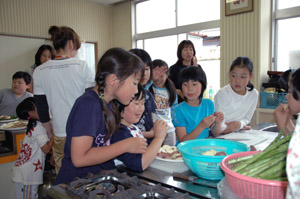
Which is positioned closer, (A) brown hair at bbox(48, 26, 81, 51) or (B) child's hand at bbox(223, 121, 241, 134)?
(B) child's hand at bbox(223, 121, 241, 134)

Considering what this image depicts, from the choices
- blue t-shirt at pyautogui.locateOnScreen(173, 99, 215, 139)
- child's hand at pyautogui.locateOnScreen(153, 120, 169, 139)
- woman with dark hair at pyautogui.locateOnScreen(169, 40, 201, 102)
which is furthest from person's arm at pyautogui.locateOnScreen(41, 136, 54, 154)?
woman with dark hair at pyautogui.locateOnScreen(169, 40, 201, 102)

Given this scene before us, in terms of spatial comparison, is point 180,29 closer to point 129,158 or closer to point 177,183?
point 129,158

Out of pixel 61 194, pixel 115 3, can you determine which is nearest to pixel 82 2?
pixel 115 3

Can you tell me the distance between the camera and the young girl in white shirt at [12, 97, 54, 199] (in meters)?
1.94

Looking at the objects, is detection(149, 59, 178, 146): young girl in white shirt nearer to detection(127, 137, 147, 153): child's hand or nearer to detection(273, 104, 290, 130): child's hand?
detection(273, 104, 290, 130): child's hand

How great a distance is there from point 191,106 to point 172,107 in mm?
434

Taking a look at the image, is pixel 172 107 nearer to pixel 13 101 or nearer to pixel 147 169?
pixel 147 169

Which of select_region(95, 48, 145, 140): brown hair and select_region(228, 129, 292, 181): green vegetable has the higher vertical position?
select_region(95, 48, 145, 140): brown hair

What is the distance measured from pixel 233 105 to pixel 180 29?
2890mm

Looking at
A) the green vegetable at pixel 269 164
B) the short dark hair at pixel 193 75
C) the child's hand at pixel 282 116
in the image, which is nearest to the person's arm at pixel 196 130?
the short dark hair at pixel 193 75

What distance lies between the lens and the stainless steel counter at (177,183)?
809 millimetres

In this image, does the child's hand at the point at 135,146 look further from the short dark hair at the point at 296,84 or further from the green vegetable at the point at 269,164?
the short dark hair at the point at 296,84

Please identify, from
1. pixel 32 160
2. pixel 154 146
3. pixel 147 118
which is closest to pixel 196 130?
pixel 147 118

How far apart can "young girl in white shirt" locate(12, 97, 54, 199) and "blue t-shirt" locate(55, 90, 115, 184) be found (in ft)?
3.17
